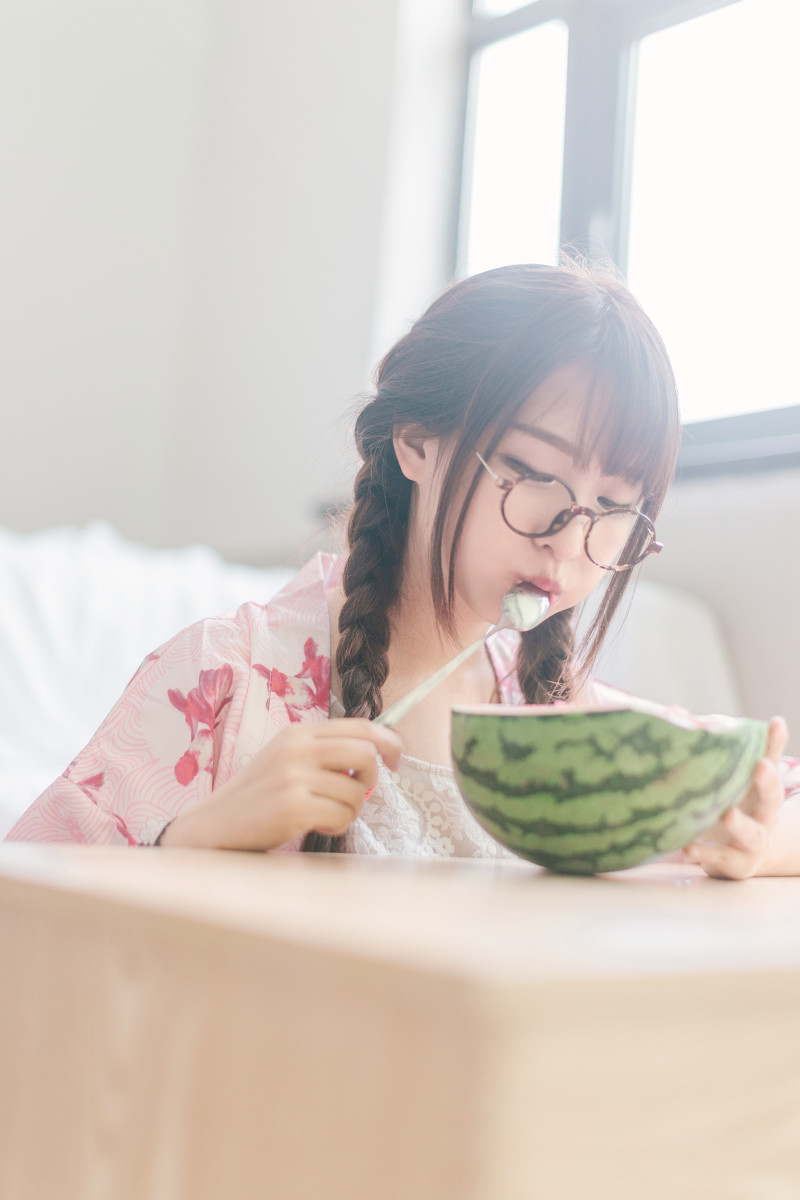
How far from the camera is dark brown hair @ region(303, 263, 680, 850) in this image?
0.78 m

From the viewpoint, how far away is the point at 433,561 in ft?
2.79

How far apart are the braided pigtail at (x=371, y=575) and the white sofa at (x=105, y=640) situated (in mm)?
664

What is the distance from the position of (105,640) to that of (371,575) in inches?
32.4

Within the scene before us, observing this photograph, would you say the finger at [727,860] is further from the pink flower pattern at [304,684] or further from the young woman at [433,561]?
the pink flower pattern at [304,684]

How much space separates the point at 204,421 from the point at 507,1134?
9.46 ft

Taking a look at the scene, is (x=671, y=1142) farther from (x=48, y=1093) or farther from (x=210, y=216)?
(x=210, y=216)

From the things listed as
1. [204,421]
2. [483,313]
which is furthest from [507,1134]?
[204,421]

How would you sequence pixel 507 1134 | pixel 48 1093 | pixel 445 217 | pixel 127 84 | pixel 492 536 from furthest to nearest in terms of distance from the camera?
pixel 127 84
pixel 445 217
pixel 492 536
pixel 48 1093
pixel 507 1134

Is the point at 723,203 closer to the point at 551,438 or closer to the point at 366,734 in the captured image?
the point at 551,438

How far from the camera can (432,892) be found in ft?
1.29

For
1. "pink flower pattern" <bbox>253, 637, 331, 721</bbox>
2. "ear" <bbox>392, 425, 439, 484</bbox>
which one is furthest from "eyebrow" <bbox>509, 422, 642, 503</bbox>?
"pink flower pattern" <bbox>253, 637, 331, 721</bbox>

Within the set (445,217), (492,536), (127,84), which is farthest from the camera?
(127,84)

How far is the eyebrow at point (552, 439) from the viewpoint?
0.74 meters

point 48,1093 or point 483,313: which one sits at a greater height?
point 483,313
